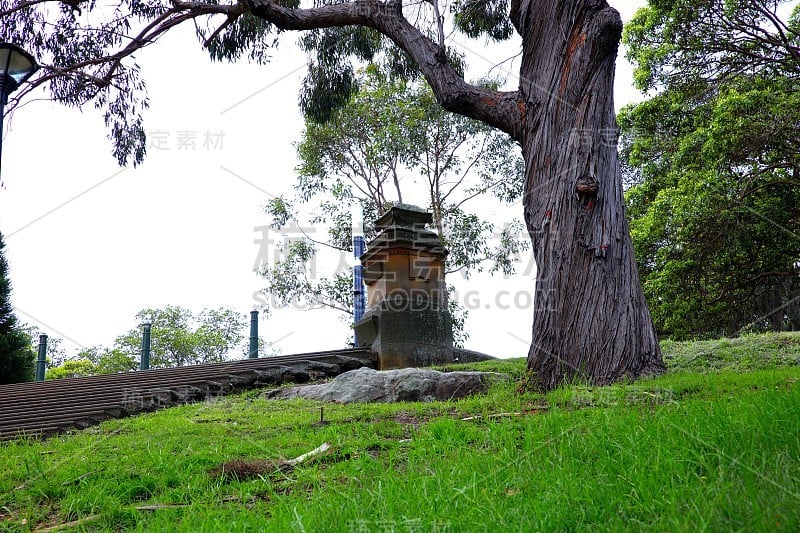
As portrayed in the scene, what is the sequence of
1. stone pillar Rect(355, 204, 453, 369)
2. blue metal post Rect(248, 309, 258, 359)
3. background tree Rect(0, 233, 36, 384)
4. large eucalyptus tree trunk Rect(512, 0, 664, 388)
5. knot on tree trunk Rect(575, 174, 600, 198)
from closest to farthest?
large eucalyptus tree trunk Rect(512, 0, 664, 388), knot on tree trunk Rect(575, 174, 600, 198), stone pillar Rect(355, 204, 453, 369), background tree Rect(0, 233, 36, 384), blue metal post Rect(248, 309, 258, 359)

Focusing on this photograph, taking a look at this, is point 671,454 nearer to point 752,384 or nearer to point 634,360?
point 752,384

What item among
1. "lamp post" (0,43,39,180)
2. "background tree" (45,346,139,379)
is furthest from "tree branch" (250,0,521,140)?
"background tree" (45,346,139,379)

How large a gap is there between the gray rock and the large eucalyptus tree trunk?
40.0 inches

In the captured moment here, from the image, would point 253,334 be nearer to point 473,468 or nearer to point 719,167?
point 719,167

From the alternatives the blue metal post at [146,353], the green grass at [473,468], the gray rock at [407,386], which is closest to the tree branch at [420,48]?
the gray rock at [407,386]

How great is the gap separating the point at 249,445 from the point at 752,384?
346 centimetres

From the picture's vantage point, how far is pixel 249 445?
4207mm

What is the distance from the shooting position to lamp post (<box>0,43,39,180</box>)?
700 centimetres

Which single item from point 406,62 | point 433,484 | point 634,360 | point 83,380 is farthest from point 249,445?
point 406,62

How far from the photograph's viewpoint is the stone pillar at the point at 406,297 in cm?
955

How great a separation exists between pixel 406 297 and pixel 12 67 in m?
5.68

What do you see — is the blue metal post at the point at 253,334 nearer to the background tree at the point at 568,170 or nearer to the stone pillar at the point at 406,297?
the stone pillar at the point at 406,297

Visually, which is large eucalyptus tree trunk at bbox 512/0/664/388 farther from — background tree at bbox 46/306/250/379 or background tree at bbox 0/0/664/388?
background tree at bbox 46/306/250/379

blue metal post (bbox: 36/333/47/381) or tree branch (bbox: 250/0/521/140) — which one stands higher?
tree branch (bbox: 250/0/521/140)
